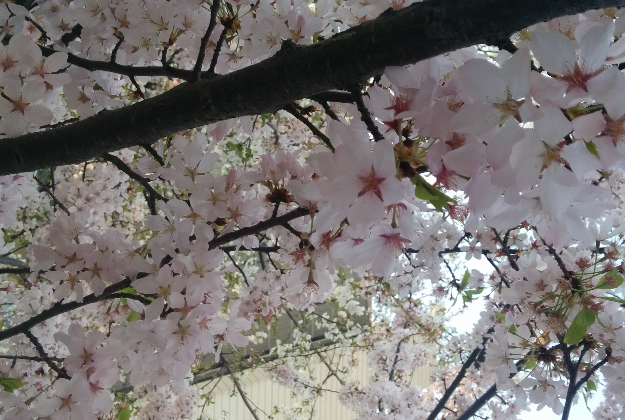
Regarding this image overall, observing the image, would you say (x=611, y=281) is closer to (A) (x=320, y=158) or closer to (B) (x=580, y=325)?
(B) (x=580, y=325)

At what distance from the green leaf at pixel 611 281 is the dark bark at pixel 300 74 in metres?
0.80

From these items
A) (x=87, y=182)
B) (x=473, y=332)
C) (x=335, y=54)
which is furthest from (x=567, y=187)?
(x=473, y=332)

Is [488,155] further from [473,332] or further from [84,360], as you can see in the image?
[473,332]

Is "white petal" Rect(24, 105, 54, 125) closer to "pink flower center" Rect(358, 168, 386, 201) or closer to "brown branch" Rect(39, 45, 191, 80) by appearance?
"brown branch" Rect(39, 45, 191, 80)

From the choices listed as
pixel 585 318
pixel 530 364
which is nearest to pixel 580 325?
pixel 585 318

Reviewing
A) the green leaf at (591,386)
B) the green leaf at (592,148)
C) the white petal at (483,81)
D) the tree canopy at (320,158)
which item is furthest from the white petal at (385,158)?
the green leaf at (591,386)

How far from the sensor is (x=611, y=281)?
1.05 m

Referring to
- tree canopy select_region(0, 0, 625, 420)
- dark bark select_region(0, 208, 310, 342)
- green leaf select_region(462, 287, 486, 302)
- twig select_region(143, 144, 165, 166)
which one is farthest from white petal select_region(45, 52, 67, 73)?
green leaf select_region(462, 287, 486, 302)

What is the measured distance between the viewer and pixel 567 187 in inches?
19.5

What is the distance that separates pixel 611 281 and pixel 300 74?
91cm

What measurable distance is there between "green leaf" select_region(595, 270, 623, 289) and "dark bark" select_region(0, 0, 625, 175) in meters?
0.80

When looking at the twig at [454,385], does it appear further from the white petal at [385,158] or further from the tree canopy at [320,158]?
the white petal at [385,158]

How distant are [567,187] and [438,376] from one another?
3473 mm

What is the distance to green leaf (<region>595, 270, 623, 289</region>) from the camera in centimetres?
103
